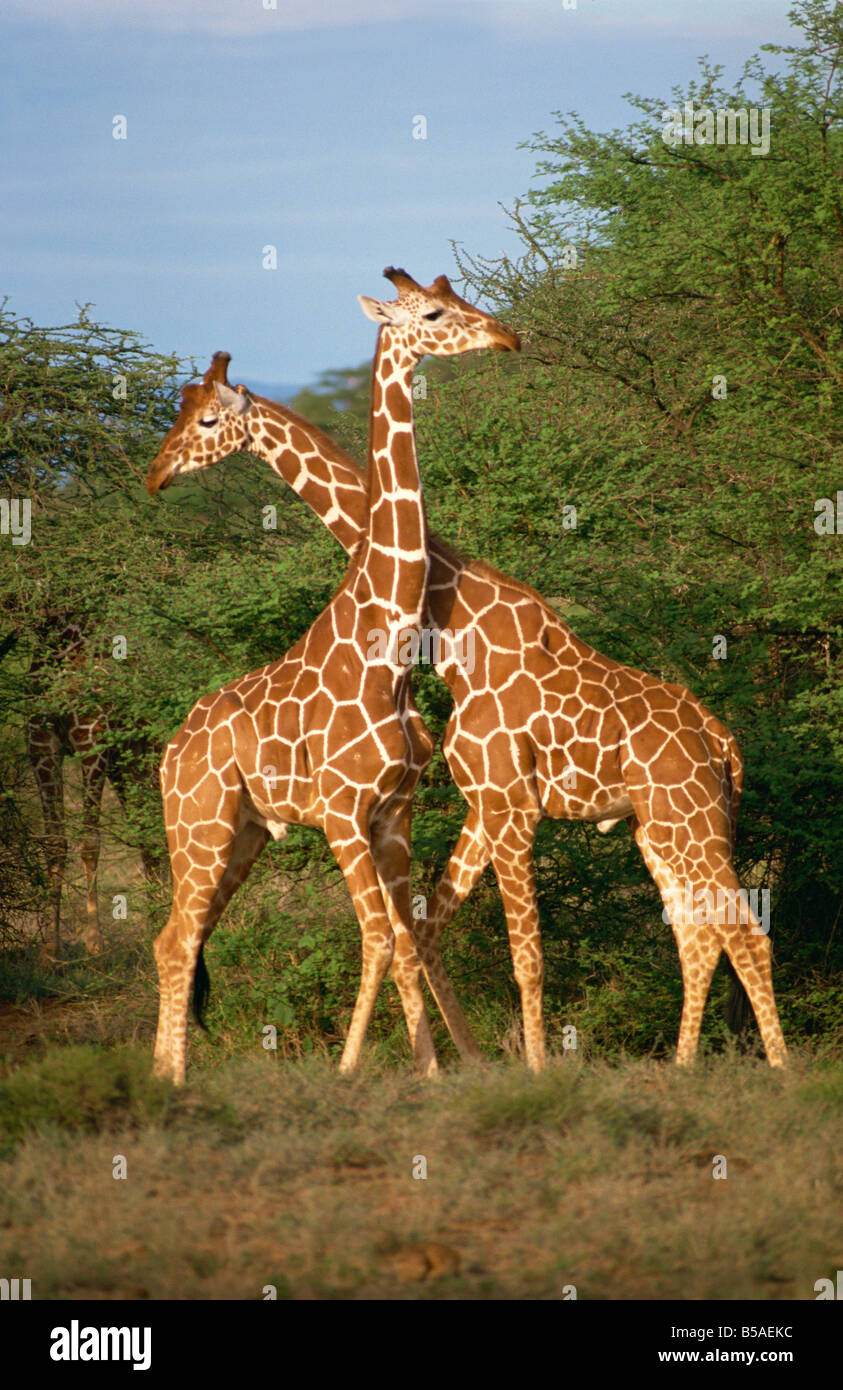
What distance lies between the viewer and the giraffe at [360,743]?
7.78 meters

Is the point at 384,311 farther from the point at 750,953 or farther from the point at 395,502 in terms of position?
the point at 750,953

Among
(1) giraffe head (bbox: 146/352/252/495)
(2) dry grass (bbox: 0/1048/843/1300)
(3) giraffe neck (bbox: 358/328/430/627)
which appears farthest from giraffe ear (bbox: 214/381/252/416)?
(2) dry grass (bbox: 0/1048/843/1300)

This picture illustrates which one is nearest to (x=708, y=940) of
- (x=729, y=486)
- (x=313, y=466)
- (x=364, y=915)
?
(x=364, y=915)

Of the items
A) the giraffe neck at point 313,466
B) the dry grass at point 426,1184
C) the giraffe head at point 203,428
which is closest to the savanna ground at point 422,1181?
the dry grass at point 426,1184

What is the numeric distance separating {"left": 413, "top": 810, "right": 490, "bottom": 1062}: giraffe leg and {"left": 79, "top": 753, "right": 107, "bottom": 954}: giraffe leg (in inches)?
235

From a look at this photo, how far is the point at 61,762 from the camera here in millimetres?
14297

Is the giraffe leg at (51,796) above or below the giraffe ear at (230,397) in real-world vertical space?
below

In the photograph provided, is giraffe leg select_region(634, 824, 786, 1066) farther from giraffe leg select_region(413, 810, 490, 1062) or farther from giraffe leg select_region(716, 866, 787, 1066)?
giraffe leg select_region(413, 810, 490, 1062)

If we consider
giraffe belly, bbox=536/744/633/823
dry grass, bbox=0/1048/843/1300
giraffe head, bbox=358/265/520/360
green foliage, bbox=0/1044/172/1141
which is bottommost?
dry grass, bbox=0/1048/843/1300

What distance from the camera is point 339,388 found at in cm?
3619

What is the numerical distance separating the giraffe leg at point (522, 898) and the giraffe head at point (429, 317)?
268cm

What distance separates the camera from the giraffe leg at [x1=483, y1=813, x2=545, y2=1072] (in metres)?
8.07

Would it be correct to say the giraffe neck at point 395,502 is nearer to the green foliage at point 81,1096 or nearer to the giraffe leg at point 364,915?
the giraffe leg at point 364,915
